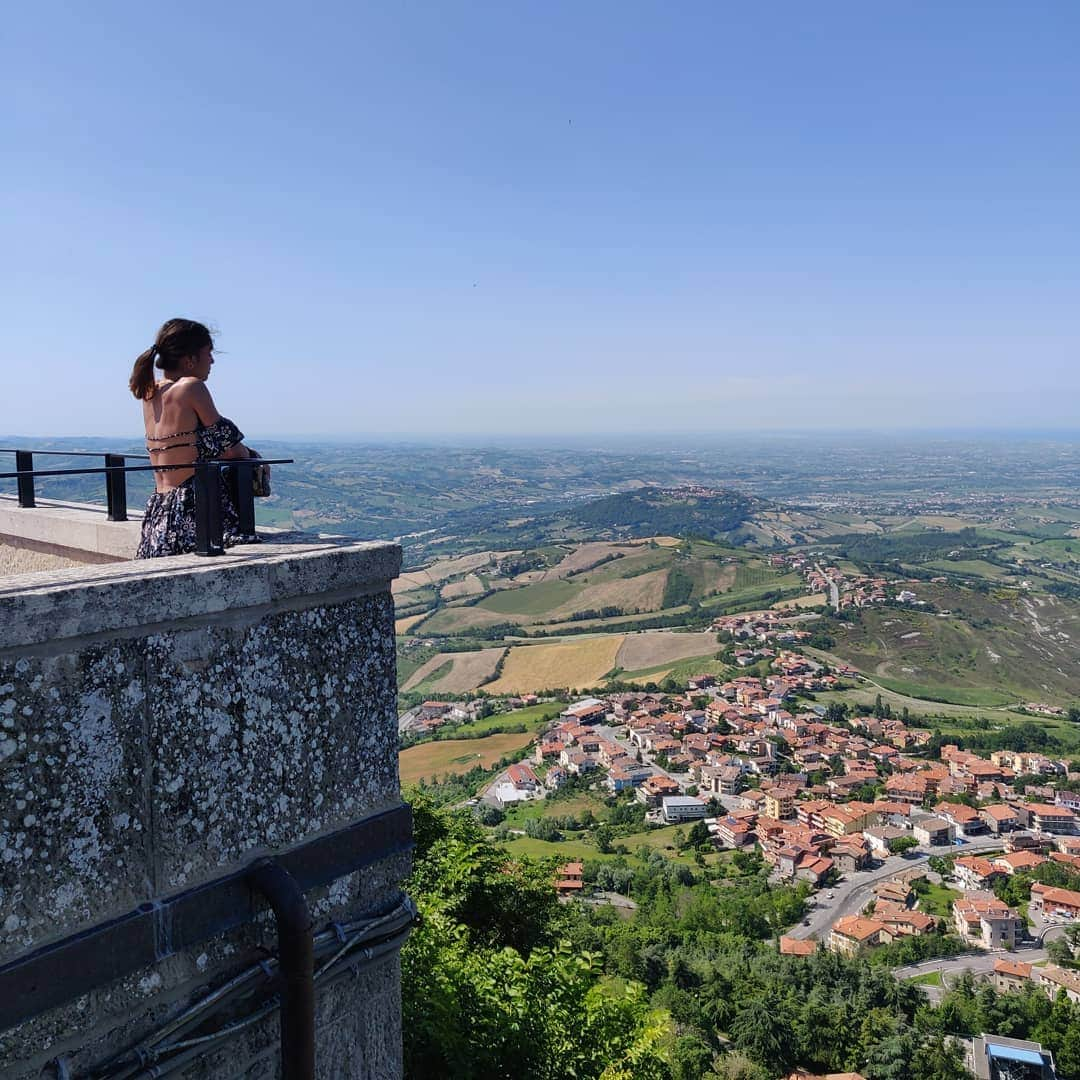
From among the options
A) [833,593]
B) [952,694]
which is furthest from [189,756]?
[833,593]

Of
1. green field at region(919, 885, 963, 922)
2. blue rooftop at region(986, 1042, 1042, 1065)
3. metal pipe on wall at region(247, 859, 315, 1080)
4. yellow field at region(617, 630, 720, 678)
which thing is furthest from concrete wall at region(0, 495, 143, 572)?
yellow field at region(617, 630, 720, 678)

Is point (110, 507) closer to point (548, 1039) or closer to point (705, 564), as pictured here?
point (548, 1039)

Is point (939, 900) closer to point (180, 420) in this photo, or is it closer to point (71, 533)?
point (71, 533)

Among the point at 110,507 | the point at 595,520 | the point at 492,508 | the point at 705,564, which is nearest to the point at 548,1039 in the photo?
the point at 110,507

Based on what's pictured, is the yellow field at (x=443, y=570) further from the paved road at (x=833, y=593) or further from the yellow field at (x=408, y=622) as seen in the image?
the paved road at (x=833, y=593)

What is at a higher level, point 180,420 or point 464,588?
point 180,420
